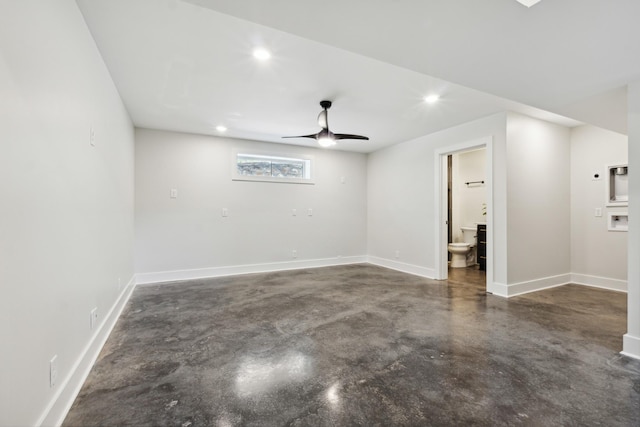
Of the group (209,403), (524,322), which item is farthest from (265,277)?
(524,322)

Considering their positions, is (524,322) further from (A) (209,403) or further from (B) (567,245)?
(A) (209,403)

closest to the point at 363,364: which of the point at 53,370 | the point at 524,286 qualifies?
the point at 53,370

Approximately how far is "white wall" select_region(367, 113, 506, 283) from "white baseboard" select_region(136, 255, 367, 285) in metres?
0.81

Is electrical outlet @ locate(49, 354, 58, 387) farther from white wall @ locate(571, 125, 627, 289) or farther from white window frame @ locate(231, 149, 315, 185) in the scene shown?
white wall @ locate(571, 125, 627, 289)

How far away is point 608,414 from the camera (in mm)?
1571

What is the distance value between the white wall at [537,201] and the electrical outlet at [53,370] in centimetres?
444

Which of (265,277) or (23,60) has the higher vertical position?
(23,60)

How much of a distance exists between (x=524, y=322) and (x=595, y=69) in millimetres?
2256

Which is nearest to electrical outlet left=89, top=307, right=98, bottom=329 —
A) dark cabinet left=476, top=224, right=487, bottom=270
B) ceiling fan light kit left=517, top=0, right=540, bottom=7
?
ceiling fan light kit left=517, top=0, right=540, bottom=7

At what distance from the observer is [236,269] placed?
16.8 ft

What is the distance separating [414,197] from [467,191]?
76.7 inches

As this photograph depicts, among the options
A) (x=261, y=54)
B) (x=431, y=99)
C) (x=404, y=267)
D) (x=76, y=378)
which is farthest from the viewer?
(x=404, y=267)

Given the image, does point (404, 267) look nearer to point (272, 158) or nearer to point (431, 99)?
point (431, 99)


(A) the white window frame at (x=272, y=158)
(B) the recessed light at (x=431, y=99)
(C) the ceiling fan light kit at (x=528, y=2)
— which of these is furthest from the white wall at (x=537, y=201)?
(A) the white window frame at (x=272, y=158)
